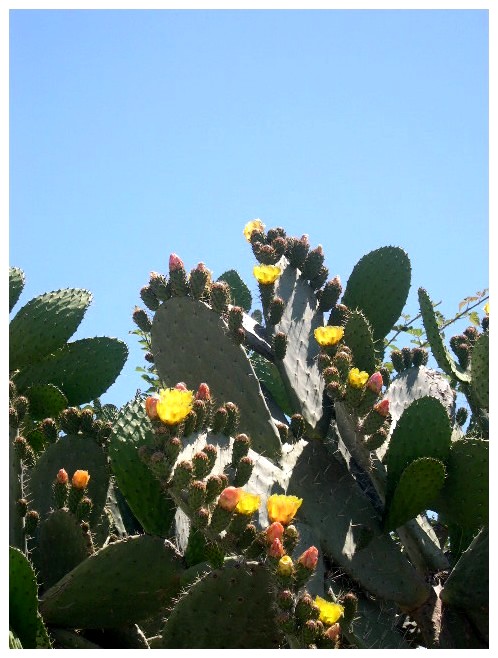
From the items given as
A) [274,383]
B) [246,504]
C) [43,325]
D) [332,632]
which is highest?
[43,325]

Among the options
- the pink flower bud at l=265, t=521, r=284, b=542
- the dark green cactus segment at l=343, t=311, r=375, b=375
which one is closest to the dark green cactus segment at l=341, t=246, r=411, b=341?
the dark green cactus segment at l=343, t=311, r=375, b=375

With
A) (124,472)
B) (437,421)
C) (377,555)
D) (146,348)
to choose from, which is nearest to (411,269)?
(437,421)

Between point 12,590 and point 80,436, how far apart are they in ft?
2.24

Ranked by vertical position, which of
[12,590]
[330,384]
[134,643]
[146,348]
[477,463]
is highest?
[146,348]

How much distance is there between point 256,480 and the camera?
267 cm

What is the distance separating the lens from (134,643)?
2.66 metres

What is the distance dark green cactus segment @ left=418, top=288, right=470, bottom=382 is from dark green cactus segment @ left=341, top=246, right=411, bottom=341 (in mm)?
82

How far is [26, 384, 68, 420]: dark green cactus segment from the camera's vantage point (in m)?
3.42

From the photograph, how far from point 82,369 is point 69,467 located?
2.58ft

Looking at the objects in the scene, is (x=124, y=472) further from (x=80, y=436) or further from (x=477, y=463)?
(x=477, y=463)

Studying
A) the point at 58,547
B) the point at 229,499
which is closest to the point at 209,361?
the point at 58,547

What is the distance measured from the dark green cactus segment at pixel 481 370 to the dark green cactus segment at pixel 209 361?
2.38 ft

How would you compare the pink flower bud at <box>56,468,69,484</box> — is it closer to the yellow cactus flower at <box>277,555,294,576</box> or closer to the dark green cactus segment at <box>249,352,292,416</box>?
the yellow cactus flower at <box>277,555,294,576</box>

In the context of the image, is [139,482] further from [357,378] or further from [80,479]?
[357,378]
